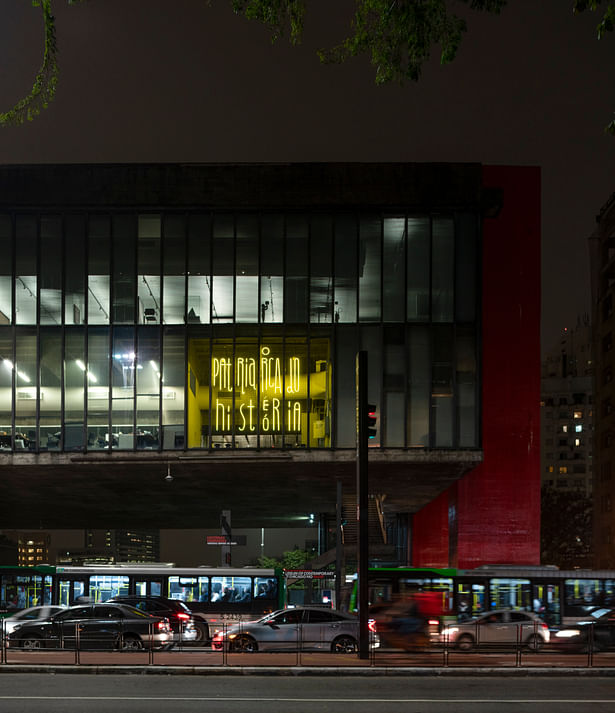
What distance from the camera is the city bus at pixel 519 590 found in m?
29.9

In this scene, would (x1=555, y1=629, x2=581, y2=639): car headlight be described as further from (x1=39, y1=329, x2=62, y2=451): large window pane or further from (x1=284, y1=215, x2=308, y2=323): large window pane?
(x1=39, y1=329, x2=62, y2=451): large window pane

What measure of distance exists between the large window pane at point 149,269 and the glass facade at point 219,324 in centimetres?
6

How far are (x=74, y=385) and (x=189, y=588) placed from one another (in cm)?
1013

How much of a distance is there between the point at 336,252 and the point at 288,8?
25624 mm

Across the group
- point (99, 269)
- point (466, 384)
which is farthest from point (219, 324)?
point (466, 384)

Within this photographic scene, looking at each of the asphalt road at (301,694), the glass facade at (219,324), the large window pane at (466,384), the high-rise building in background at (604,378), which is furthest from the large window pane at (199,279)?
the high-rise building in background at (604,378)

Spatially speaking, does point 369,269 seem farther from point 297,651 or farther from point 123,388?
point 297,651

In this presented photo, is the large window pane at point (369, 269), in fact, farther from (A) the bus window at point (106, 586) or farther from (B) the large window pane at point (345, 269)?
(A) the bus window at point (106, 586)

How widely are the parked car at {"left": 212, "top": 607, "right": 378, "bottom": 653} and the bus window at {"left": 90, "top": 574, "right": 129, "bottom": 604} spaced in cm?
1128

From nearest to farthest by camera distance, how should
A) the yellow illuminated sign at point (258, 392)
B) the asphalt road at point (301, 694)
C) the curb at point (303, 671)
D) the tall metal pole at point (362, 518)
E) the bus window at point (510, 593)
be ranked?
the asphalt road at point (301, 694), the curb at point (303, 671), the tall metal pole at point (362, 518), the bus window at point (510, 593), the yellow illuminated sign at point (258, 392)

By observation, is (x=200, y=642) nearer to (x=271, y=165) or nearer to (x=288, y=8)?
(x=288, y=8)

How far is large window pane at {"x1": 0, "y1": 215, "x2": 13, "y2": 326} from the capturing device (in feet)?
121

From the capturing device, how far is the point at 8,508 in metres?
54.7

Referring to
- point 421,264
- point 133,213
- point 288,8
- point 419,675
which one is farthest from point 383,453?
point 288,8
